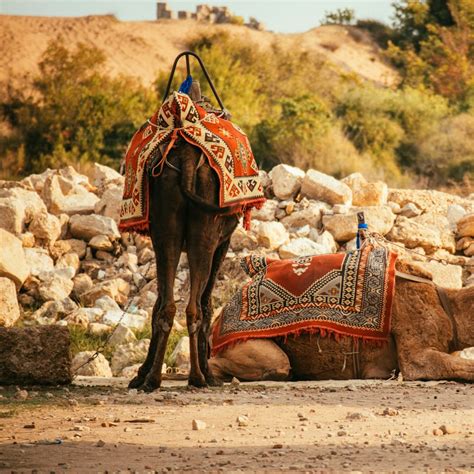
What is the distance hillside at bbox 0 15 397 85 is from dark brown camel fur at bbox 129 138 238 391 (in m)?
A: 42.5

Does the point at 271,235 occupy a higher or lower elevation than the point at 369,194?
lower

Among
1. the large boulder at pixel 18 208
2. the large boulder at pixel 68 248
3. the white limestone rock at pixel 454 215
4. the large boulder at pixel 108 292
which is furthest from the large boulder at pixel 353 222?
the large boulder at pixel 18 208

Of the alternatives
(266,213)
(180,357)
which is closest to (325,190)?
(266,213)

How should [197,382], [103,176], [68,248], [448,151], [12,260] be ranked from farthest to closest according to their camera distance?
1. [448,151]
2. [103,176]
3. [68,248]
4. [12,260]
5. [197,382]

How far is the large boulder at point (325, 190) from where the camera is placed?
19.3m

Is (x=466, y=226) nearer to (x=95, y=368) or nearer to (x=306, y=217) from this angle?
(x=306, y=217)

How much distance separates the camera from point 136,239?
19.5 meters

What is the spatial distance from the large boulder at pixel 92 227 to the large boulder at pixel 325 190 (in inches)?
116

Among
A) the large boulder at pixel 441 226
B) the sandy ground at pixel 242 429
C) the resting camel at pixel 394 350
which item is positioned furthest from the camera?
the large boulder at pixel 441 226

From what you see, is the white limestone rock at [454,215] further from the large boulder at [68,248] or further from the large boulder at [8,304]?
the large boulder at [8,304]

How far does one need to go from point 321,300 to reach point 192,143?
1.80 m

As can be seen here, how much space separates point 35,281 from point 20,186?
363 cm

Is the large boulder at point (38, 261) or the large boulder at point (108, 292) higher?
the large boulder at point (38, 261)

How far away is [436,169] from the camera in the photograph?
103 ft
